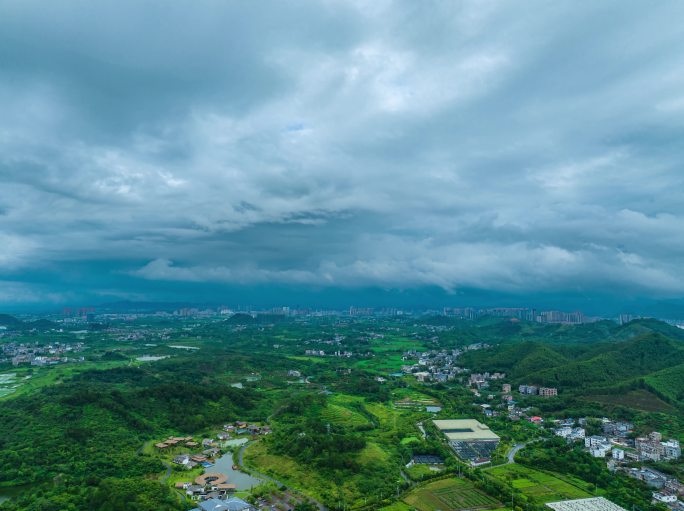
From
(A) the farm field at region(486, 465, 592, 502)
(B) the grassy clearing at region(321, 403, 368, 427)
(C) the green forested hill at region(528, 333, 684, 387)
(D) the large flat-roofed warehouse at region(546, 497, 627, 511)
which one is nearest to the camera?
(D) the large flat-roofed warehouse at region(546, 497, 627, 511)

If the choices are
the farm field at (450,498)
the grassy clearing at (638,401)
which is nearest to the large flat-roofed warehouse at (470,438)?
the farm field at (450,498)

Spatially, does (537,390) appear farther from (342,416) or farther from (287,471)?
(287,471)

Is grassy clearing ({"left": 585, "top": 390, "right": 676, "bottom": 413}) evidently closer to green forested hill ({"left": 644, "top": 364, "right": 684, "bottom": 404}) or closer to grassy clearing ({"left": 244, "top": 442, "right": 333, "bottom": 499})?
green forested hill ({"left": 644, "top": 364, "right": 684, "bottom": 404})

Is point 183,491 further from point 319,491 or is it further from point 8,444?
point 8,444

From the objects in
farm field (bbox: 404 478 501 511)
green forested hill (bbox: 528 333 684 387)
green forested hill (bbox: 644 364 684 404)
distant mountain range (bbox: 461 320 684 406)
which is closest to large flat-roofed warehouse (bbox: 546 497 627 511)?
farm field (bbox: 404 478 501 511)

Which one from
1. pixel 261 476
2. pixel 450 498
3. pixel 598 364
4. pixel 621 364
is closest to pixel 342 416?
pixel 261 476

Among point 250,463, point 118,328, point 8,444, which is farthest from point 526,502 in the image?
point 118,328
